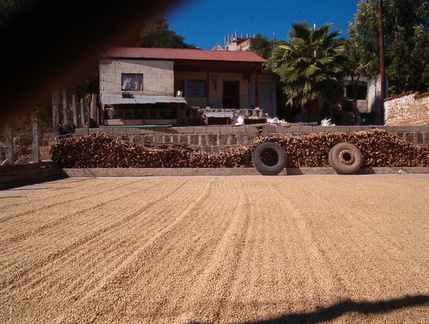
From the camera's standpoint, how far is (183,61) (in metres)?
21.4

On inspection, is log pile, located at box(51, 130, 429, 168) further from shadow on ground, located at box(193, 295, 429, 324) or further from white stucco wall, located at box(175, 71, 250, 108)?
white stucco wall, located at box(175, 71, 250, 108)

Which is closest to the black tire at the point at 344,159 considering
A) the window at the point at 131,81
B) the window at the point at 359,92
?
the window at the point at 131,81

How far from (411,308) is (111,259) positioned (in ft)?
7.84

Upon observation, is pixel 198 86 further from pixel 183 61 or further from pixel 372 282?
pixel 372 282

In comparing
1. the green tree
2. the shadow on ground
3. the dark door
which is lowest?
the shadow on ground

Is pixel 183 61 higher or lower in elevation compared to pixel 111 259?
higher

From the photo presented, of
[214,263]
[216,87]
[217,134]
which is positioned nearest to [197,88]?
[216,87]

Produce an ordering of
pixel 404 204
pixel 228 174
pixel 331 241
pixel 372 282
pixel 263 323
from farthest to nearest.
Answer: pixel 228 174 < pixel 404 204 < pixel 331 241 < pixel 372 282 < pixel 263 323

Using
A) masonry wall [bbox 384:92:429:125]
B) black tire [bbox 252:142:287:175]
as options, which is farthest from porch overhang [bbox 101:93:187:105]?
masonry wall [bbox 384:92:429:125]

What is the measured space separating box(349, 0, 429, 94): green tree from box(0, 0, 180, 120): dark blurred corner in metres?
27.6

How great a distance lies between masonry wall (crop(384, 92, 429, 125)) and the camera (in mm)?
16047

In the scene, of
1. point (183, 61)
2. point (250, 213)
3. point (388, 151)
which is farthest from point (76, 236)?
point (183, 61)

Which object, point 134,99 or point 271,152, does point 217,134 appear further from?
point 134,99

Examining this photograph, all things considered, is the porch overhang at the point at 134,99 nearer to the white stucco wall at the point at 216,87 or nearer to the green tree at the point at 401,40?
the white stucco wall at the point at 216,87
